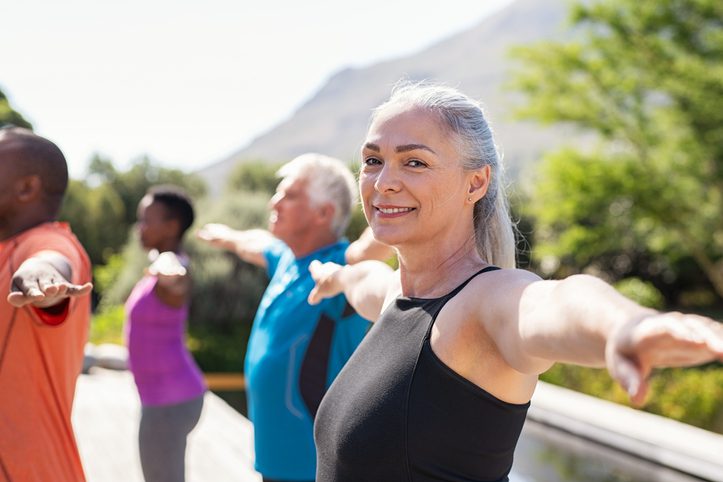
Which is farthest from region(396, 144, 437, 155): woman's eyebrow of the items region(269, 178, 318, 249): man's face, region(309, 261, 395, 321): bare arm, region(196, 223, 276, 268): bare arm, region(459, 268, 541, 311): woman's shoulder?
region(196, 223, 276, 268): bare arm

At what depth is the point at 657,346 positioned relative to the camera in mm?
938

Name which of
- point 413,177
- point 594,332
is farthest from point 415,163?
point 594,332

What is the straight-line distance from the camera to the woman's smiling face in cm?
160

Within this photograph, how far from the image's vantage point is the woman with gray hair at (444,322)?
130 centimetres

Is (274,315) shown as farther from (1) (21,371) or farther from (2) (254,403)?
(1) (21,371)

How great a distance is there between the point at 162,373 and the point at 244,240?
72 cm

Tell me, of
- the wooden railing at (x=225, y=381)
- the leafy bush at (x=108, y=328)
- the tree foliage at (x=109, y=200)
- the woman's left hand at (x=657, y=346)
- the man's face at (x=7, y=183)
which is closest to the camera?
the woman's left hand at (x=657, y=346)

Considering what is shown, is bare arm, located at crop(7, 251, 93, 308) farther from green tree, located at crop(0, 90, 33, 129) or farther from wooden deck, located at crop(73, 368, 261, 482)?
green tree, located at crop(0, 90, 33, 129)

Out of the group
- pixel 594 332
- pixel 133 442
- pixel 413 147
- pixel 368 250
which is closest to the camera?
pixel 594 332

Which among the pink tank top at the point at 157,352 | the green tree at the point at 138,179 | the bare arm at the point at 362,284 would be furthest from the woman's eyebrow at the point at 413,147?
the green tree at the point at 138,179

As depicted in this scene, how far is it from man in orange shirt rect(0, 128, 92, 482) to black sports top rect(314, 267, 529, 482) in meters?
0.74

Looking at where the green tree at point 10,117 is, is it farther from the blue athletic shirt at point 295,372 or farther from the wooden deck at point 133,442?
the blue athletic shirt at point 295,372

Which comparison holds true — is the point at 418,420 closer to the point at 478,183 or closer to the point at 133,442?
the point at 478,183

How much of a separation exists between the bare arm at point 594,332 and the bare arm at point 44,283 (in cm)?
90
